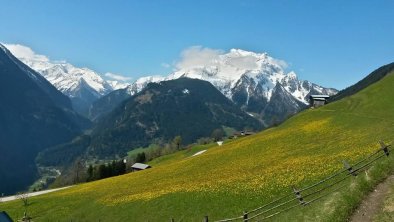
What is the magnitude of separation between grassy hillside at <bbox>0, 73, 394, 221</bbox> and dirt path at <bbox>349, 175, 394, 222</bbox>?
89cm

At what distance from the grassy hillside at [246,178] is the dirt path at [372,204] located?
891 millimetres

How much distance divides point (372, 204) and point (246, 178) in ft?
93.9

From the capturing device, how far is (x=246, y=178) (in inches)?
2405

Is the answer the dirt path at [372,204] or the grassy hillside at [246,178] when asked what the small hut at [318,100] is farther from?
the dirt path at [372,204]

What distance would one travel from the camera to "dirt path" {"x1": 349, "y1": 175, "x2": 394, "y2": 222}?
31.5 meters

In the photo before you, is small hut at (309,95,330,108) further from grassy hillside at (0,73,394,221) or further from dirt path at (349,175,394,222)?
dirt path at (349,175,394,222)

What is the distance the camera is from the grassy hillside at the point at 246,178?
52.6 m

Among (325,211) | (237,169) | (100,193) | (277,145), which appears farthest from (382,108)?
(325,211)

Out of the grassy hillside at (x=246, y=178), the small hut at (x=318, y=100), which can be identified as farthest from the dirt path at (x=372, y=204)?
the small hut at (x=318, y=100)

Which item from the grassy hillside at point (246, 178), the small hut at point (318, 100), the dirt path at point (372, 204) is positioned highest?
the small hut at point (318, 100)

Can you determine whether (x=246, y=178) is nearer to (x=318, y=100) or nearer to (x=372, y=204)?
(x=372, y=204)

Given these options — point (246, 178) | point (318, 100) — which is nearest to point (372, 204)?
point (246, 178)

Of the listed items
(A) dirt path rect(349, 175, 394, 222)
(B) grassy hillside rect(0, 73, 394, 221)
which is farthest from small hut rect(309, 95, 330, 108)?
(A) dirt path rect(349, 175, 394, 222)

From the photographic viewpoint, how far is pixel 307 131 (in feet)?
290
